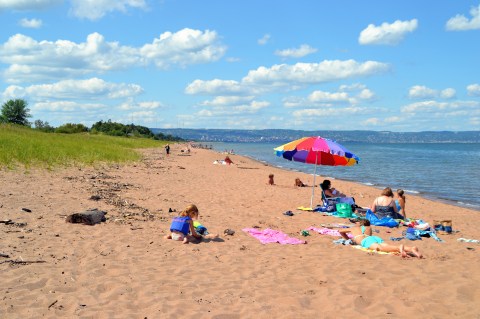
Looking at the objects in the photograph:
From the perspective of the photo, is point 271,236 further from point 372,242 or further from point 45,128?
point 45,128

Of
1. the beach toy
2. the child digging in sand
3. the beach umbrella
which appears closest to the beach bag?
the beach toy

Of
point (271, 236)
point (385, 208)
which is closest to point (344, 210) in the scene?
point (385, 208)

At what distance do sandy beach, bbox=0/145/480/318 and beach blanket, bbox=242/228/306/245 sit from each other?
7.1 inches

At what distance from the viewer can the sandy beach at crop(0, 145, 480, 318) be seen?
4980 mm

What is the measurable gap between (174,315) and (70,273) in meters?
1.87

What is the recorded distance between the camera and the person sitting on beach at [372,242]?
763 centimetres

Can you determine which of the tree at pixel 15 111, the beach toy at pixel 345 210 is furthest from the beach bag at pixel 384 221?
the tree at pixel 15 111

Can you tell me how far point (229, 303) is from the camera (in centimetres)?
518

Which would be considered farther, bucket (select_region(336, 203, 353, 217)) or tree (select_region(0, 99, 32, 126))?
tree (select_region(0, 99, 32, 126))

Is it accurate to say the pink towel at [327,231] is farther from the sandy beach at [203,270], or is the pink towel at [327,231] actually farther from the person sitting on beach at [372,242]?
the person sitting on beach at [372,242]

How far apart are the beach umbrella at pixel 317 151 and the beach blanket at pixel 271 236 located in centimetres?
343

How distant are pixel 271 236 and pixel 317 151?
4.27m

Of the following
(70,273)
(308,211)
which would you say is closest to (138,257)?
(70,273)

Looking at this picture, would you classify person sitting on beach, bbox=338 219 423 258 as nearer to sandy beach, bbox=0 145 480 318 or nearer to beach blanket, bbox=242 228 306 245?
sandy beach, bbox=0 145 480 318
